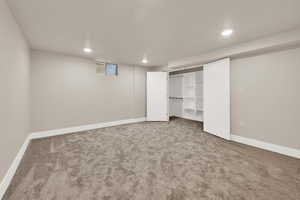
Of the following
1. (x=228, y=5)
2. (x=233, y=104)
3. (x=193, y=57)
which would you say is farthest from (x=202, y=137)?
(x=228, y=5)

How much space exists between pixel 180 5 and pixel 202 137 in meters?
3.20

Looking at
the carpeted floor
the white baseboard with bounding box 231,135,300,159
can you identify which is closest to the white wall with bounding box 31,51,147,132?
the carpeted floor

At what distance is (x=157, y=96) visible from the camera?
557cm

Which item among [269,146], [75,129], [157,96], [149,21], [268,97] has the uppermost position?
[149,21]

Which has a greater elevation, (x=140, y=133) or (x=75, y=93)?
(x=75, y=93)

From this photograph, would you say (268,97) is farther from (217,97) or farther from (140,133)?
(140,133)

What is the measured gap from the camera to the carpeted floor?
1.55m

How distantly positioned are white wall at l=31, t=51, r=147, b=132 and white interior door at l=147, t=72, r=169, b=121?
0.57 m

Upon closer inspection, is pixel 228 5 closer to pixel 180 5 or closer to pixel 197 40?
pixel 180 5

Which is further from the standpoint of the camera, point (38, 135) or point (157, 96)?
point (157, 96)

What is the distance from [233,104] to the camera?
11.0 ft

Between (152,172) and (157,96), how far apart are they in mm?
3824

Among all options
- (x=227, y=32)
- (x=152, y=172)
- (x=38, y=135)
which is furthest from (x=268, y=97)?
(x=38, y=135)

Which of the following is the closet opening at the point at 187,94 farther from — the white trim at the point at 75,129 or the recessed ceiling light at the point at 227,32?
the recessed ceiling light at the point at 227,32
